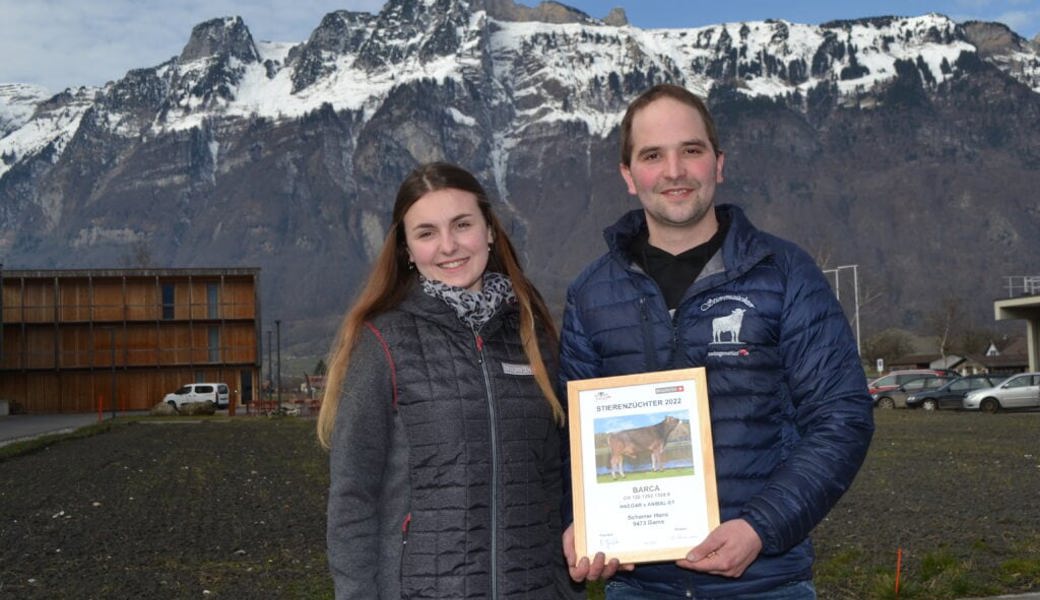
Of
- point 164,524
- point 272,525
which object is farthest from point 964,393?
point 164,524

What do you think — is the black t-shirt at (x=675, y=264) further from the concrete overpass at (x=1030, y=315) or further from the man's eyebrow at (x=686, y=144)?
the concrete overpass at (x=1030, y=315)

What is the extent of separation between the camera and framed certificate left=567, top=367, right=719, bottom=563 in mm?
3434

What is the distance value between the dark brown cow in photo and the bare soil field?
5119 millimetres

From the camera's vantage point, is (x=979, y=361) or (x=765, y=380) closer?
(x=765, y=380)

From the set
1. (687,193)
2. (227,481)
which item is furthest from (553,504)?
(227,481)

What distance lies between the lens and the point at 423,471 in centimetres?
370

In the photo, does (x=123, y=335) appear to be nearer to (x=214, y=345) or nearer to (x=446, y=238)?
(x=214, y=345)

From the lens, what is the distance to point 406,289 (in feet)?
13.2

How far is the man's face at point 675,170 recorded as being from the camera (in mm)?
3693

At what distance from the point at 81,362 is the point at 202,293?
7.63 meters

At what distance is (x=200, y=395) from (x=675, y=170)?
5598cm

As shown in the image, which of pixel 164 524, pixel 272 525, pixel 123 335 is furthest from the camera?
pixel 123 335

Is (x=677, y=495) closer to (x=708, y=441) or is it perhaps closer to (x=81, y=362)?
(x=708, y=441)

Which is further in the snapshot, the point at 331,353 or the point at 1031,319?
the point at 1031,319
